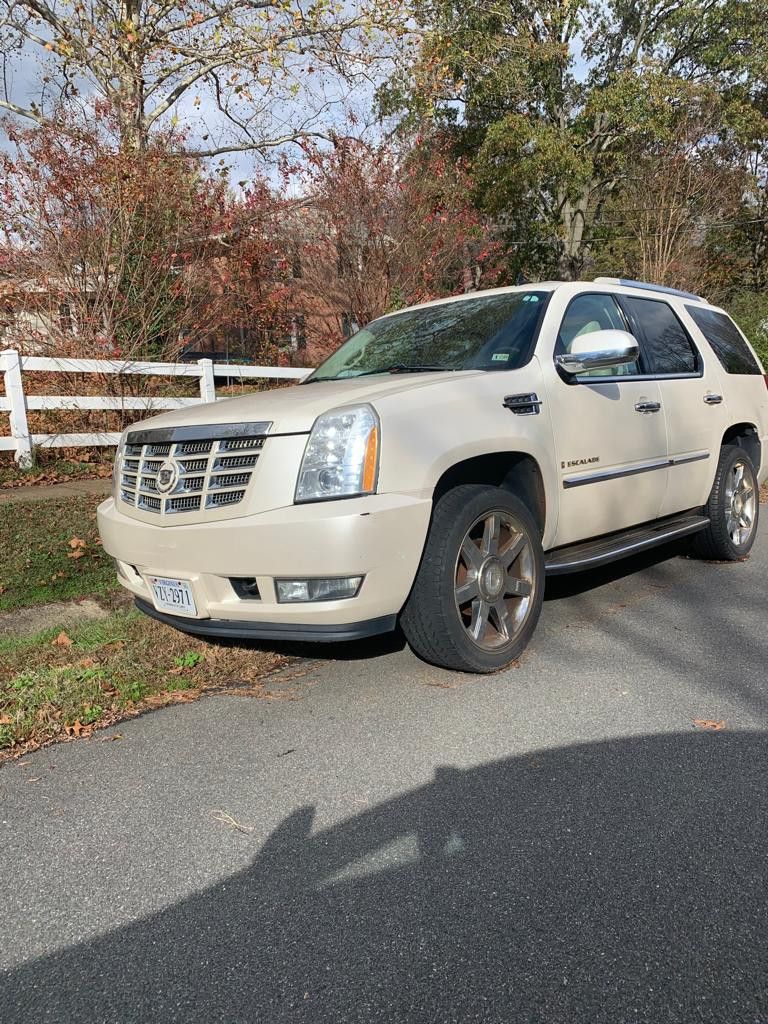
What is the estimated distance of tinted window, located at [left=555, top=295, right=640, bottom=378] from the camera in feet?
14.4

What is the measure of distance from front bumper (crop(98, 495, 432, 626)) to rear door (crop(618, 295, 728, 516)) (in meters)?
2.47

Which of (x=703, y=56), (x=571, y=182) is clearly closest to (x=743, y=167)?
(x=703, y=56)

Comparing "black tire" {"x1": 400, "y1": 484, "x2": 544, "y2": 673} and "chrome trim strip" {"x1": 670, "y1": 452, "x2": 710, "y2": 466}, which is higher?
"chrome trim strip" {"x1": 670, "y1": 452, "x2": 710, "y2": 466}

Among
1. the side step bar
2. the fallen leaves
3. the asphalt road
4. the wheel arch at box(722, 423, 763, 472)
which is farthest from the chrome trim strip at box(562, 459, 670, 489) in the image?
the fallen leaves

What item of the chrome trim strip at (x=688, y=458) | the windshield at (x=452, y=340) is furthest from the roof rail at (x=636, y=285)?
the chrome trim strip at (x=688, y=458)

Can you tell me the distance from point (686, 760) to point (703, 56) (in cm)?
2729

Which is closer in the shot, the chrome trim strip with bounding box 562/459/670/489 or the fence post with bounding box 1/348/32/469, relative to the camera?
the chrome trim strip with bounding box 562/459/670/489

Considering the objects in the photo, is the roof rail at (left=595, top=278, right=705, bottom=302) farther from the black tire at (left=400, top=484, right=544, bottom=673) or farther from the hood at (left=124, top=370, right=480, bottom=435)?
the black tire at (left=400, top=484, right=544, bottom=673)

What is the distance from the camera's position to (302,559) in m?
3.13

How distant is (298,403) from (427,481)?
0.70 meters

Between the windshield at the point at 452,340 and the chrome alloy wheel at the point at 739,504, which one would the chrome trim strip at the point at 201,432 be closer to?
the windshield at the point at 452,340

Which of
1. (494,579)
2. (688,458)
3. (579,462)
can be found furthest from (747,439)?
(494,579)

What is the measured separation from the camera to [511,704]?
3.41 m

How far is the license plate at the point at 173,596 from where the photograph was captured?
3463 millimetres
